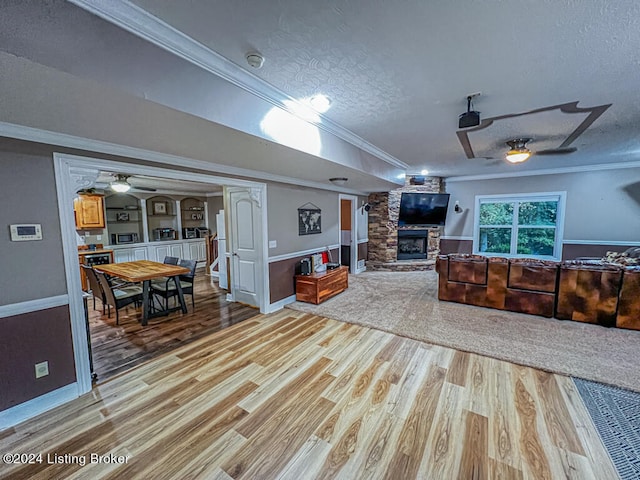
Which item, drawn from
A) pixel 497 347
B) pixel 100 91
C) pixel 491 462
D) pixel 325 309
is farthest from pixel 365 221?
pixel 100 91

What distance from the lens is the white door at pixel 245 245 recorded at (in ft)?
13.4

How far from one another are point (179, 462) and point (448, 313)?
371cm

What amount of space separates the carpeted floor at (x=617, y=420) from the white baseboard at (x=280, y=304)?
3.64m

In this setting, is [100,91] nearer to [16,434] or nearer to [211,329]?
[16,434]

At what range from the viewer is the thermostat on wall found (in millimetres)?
1949

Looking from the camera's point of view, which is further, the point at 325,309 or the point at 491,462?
the point at 325,309

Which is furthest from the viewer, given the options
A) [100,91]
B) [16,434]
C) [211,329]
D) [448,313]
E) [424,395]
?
[448,313]

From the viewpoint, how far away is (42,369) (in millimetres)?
2109

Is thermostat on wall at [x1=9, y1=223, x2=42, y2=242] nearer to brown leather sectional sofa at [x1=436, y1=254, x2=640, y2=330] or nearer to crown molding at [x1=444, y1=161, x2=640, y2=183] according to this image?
brown leather sectional sofa at [x1=436, y1=254, x2=640, y2=330]

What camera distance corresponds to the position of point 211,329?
355 cm

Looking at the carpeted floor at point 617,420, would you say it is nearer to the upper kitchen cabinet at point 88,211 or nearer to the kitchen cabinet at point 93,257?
the kitchen cabinet at point 93,257

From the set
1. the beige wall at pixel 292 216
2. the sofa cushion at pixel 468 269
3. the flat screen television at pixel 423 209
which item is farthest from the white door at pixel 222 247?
the flat screen television at pixel 423 209

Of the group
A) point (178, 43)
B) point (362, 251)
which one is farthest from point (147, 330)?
point (362, 251)

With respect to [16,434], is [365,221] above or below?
above
